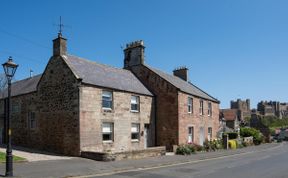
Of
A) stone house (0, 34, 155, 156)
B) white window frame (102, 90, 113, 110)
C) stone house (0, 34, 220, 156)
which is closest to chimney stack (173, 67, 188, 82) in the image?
stone house (0, 34, 220, 156)

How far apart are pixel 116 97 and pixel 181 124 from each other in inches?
307

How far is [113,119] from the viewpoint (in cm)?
2602

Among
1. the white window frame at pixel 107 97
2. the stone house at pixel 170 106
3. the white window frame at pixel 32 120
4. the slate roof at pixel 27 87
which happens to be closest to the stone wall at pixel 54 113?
the white window frame at pixel 32 120

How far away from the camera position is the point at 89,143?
928 inches

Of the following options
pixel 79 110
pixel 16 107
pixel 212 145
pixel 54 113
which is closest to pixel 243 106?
pixel 212 145

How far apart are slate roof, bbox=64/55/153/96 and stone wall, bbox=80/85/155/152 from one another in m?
0.54

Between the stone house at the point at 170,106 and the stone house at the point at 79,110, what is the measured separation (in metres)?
1.48

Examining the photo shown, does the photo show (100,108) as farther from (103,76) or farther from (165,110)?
(165,110)

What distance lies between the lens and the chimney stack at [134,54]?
3434 centimetres

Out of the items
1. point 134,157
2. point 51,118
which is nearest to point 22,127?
point 51,118

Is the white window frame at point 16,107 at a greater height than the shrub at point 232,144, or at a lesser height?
greater

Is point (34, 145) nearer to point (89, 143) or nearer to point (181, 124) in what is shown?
point (89, 143)

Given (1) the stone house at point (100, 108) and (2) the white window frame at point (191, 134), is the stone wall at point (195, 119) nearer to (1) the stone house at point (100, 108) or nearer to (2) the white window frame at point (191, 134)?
(1) the stone house at point (100, 108)

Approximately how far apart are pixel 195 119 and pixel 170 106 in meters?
4.49
